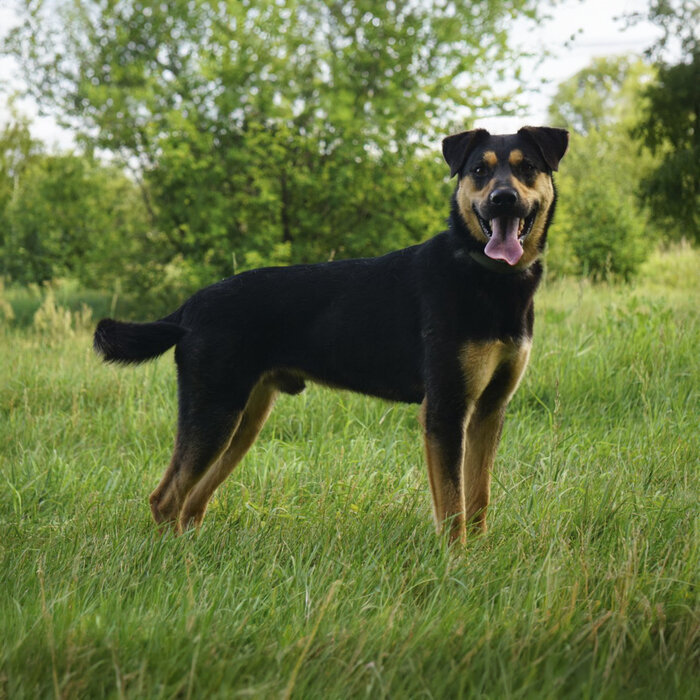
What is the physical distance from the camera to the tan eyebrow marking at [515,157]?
3.53 meters

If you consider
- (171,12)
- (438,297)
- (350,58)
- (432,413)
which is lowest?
(432,413)

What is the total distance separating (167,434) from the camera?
5262 millimetres

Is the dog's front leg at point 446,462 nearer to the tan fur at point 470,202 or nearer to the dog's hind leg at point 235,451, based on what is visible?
the tan fur at point 470,202

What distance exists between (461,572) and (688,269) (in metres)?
12.8

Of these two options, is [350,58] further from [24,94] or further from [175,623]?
[175,623]

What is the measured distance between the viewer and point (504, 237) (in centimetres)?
343

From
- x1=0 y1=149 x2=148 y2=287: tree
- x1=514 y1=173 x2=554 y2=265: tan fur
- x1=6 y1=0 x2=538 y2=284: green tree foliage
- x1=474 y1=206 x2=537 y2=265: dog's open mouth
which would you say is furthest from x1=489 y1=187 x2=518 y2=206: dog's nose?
x1=0 y1=149 x2=148 y2=287: tree

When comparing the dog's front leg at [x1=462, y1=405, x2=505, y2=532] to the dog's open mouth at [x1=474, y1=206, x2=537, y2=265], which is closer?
the dog's open mouth at [x1=474, y1=206, x2=537, y2=265]

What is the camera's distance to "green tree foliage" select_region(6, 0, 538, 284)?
1136 centimetres

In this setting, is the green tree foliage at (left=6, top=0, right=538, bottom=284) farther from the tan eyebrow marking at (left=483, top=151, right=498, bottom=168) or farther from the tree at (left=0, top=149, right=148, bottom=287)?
the tan eyebrow marking at (left=483, top=151, right=498, bottom=168)

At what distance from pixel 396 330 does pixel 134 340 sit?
1.32 meters

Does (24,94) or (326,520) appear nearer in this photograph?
(326,520)

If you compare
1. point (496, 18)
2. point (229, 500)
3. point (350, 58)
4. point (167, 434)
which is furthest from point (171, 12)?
point (229, 500)

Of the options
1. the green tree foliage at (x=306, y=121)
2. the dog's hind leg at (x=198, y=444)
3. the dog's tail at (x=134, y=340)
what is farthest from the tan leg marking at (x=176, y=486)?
the green tree foliage at (x=306, y=121)
